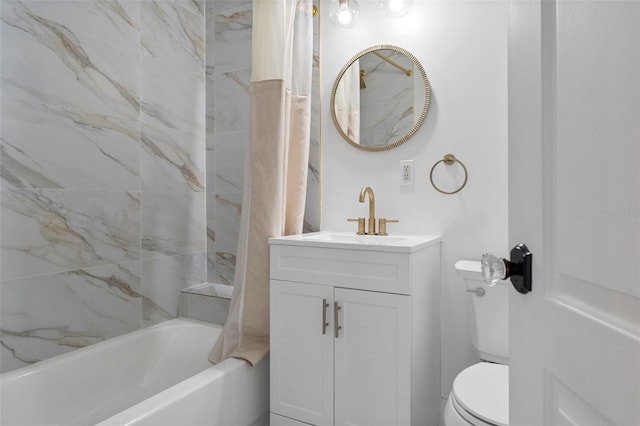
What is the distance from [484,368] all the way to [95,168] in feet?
6.26

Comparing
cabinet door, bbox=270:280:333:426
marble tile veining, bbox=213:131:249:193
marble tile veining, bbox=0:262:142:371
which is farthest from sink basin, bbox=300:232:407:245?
marble tile veining, bbox=0:262:142:371

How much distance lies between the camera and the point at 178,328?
85.7 inches

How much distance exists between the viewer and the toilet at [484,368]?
1169 millimetres

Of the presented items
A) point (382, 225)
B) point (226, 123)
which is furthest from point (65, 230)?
point (382, 225)

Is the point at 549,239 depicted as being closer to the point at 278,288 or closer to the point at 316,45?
the point at 278,288

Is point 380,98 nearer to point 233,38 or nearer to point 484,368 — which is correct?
point 233,38

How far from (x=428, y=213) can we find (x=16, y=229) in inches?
70.1

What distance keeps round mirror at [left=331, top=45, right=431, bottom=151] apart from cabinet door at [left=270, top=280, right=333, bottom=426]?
84cm

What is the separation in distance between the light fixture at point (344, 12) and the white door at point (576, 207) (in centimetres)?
135

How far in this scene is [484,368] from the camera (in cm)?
143

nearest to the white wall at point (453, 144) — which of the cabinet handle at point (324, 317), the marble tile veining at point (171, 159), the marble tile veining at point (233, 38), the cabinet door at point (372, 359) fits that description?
the cabinet door at point (372, 359)

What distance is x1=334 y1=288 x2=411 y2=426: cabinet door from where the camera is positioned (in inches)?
56.1

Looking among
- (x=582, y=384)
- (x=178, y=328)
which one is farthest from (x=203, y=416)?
(x=582, y=384)

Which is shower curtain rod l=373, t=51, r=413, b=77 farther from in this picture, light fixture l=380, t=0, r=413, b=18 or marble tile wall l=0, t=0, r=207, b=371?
marble tile wall l=0, t=0, r=207, b=371
